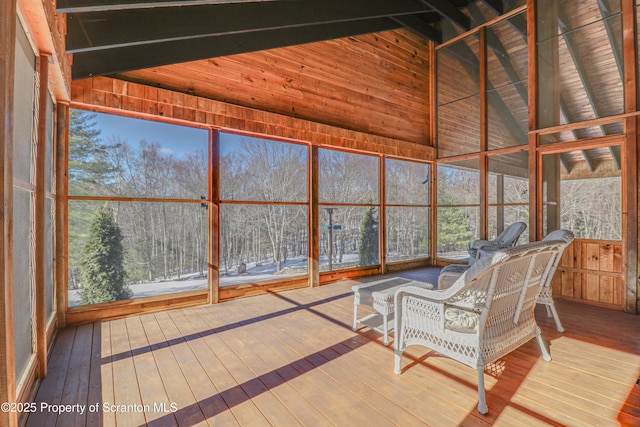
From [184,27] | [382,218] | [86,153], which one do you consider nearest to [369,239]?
[382,218]

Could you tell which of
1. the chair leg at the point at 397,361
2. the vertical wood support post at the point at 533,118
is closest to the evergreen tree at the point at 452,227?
the vertical wood support post at the point at 533,118

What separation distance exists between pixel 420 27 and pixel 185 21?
5.58 metres

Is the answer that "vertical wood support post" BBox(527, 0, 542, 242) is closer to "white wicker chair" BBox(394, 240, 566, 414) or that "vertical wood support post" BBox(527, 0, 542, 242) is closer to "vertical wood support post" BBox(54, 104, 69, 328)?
"white wicker chair" BBox(394, 240, 566, 414)

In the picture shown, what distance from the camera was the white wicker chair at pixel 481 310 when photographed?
196 centimetres

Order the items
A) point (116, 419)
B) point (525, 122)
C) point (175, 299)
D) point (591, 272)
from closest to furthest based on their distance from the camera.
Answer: point (116, 419)
point (175, 299)
point (591, 272)
point (525, 122)

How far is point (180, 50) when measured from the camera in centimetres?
360

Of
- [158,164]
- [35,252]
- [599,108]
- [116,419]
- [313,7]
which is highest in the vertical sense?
[313,7]

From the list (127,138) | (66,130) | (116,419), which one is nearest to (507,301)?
(116,419)

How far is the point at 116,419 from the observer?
193cm

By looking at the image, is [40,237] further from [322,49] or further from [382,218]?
[382,218]

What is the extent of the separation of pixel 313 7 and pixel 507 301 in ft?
13.2

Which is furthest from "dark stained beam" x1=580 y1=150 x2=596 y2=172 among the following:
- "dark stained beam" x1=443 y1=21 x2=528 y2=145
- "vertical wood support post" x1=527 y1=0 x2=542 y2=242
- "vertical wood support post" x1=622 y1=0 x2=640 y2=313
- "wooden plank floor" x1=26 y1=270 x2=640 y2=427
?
"wooden plank floor" x1=26 y1=270 x2=640 y2=427

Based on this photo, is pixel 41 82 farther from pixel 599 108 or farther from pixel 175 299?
pixel 599 108

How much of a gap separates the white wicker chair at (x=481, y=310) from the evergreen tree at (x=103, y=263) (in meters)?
3.48
